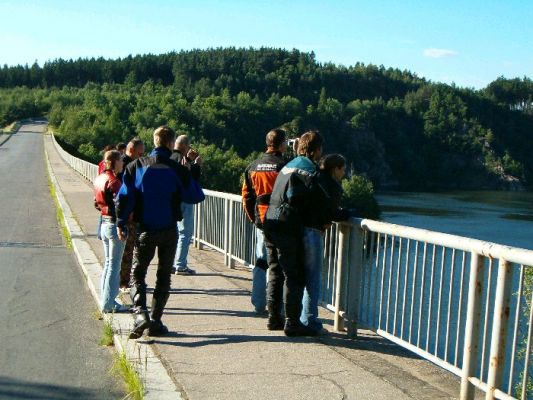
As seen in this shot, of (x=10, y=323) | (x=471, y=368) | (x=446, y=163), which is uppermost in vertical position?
(x=471, y=368)

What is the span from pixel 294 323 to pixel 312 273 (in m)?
0.46

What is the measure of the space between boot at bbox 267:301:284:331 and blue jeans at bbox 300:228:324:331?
199 mm

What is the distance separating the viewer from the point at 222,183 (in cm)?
8694

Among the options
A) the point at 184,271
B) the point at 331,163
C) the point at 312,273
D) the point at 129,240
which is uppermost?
the point at 331,163

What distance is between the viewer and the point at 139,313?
6.26 meters

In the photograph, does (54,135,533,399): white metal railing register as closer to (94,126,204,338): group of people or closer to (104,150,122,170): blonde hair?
(94,126,204,338): group of people

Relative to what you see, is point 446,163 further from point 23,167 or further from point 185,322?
point 185,322

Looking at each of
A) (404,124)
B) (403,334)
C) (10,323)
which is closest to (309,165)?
(403,334)

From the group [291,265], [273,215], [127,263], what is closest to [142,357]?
[291,265]

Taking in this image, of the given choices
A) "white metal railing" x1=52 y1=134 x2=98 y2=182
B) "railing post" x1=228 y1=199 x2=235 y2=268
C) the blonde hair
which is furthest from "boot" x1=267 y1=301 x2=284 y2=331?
"white metal railing" x1=52 y1=134 x2=98 y2=182

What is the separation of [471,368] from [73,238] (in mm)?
9413

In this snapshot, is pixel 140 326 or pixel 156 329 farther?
pixel 156 329

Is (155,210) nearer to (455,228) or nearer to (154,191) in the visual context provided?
(154,191)

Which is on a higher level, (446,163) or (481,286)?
(481,286)
